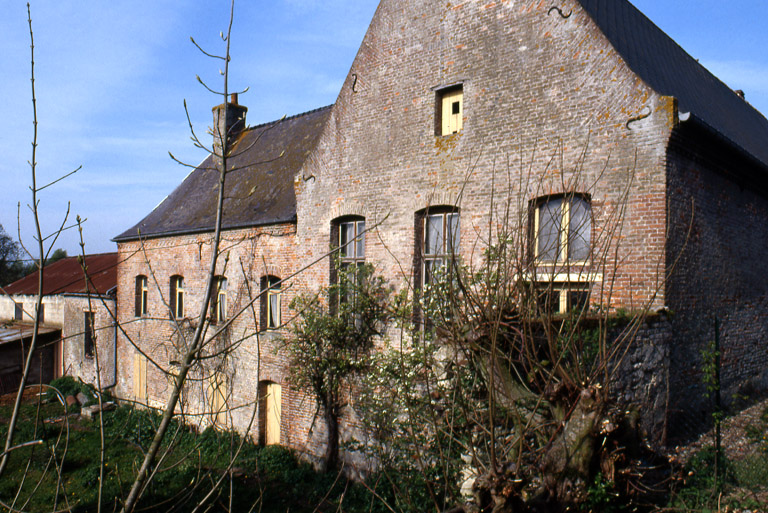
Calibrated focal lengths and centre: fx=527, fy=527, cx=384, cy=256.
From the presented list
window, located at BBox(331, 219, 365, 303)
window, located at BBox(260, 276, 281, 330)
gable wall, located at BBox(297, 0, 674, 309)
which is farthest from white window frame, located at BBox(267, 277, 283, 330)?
A: window, located at BBox(331, 219, 365, 303)

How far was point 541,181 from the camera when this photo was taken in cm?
792

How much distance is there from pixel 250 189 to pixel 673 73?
9.54 metres

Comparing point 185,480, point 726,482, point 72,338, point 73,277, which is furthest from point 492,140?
point 73,277

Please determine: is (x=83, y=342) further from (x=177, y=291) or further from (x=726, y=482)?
(x=726, y=482)

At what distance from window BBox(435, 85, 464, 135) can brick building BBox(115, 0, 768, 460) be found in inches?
1.6

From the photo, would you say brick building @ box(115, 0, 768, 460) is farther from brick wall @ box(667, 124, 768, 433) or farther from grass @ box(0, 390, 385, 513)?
grass @ box(0, 390, 385, 513)

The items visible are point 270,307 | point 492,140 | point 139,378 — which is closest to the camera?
point 492,140

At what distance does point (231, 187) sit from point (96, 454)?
763 centimetres

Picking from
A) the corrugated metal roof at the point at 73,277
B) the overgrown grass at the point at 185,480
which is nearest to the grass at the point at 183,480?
the overgrown grass at the point at 185,480

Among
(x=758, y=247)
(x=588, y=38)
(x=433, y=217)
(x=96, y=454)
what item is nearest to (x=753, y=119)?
(x=758, y=247)

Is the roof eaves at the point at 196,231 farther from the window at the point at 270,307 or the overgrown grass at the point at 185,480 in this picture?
the overgrown grass at the point at 185,480

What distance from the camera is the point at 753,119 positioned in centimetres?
1501

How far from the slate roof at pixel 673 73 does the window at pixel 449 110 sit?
96.0 inches

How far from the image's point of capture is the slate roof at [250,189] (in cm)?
1266
